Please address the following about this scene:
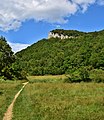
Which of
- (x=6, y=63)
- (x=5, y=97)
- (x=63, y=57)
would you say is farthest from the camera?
(x=63, y=57)

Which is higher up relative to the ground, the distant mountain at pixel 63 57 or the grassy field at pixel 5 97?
the distant mountain at pixel 63 57

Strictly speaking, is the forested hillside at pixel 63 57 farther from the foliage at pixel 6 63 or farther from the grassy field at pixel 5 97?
the grassy field at pixel 5 97

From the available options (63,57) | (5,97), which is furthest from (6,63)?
(63,57)

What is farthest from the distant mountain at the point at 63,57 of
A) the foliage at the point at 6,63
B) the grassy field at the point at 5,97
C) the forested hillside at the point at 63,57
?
the grassy field at the point at 5,97

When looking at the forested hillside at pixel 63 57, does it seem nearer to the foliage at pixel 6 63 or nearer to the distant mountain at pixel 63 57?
the distant mountain at pixel 63 57

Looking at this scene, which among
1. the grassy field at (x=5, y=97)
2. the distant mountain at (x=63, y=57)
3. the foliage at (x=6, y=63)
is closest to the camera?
the grassy field at (x=5, y=97)

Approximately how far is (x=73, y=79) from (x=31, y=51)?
103405 mm

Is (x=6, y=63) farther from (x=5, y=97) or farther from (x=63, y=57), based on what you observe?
(x=63, y=57)

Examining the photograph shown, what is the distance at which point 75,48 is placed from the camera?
441 ft

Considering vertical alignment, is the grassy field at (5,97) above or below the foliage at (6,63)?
below

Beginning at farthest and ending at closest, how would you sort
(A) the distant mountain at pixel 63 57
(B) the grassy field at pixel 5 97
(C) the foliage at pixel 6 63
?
1. (A) the distant mountain at pixel 63 57
2. (C) the foliage at pixel 6 63
3. (B) the grassy field at pixel 5 97

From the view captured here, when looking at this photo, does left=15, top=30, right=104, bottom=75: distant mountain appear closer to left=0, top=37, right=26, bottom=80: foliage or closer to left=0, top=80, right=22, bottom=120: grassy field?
left=0, top=37, right=26, bottom=80: foliage

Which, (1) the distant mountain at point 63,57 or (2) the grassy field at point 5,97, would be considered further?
(1) the distant mountain at point 63,57

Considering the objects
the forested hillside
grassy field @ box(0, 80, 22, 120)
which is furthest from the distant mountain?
grassy field @ box(0, 80, 22, 120)
